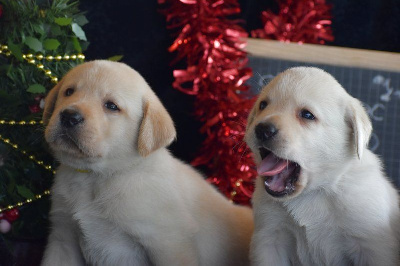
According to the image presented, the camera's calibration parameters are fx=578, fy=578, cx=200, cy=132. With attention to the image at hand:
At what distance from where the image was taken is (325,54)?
4070mm

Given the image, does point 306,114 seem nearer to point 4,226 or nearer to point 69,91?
point 69,91

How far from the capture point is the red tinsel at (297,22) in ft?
14.5

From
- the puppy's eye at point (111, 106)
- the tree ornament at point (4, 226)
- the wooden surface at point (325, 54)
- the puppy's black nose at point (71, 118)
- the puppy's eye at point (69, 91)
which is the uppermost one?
the puppy's black nose at point (71, 118)

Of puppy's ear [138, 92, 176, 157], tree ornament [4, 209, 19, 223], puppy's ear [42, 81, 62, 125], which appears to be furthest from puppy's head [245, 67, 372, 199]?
tree ornament [4, 209, 19, 223]

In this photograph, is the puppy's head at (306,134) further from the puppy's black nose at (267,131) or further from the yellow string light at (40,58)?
the yellow string light at (40,58)

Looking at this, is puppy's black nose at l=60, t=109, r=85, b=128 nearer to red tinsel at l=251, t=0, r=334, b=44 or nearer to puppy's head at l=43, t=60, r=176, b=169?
puppy's head at l=43, t=60, r=176, b=169

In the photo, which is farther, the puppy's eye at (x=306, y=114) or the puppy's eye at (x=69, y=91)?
the puppy's eye at (x=69, y=91)

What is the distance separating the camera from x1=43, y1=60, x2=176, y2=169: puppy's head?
263 cm

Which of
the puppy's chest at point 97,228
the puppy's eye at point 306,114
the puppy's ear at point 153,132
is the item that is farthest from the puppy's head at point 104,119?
the puppy's eye at point 306,114

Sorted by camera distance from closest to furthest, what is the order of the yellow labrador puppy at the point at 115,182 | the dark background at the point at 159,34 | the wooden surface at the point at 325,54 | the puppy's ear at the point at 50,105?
1. the yellow labrador puppy at the point at 115,182
2. the puppy's ear at the point at 50,105
3. the wooden surface at the point at 325,54
4. the dark background at the point at 159,34

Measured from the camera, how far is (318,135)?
258cm

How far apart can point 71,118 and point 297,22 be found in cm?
241

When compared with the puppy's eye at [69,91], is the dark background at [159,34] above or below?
below

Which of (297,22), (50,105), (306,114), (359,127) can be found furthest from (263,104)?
(297,22)
